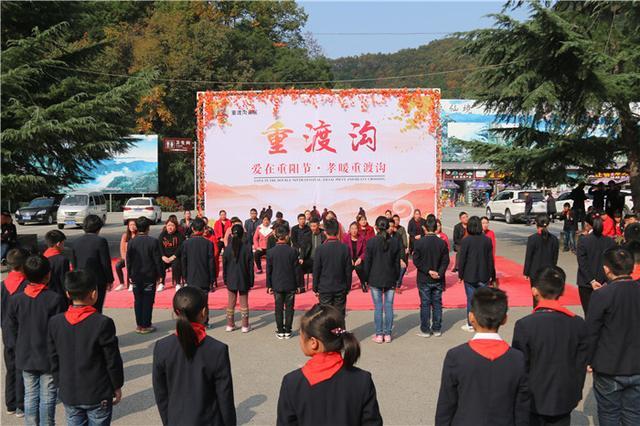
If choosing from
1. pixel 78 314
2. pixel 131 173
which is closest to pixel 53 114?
pixel 78 314

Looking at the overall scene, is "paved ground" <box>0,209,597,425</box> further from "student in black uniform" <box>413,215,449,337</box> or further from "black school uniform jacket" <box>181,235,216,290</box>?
"black school uniform jacket" <box>181,235,216,290</box>

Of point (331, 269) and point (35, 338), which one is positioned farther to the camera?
point (331, 269)

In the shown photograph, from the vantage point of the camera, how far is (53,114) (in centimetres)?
1784

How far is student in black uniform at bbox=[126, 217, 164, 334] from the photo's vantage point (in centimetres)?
857

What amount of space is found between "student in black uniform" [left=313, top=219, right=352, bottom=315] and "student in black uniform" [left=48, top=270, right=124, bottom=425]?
4216 mm

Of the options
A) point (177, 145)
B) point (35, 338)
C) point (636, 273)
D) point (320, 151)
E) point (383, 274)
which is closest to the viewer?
point (35, 338)

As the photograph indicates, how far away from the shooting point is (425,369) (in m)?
6.91

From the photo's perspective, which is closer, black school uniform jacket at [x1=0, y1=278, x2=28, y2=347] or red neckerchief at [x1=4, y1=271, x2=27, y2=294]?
black school uniform jacket at [x1=0, y1=278, x2=28, y2=347]

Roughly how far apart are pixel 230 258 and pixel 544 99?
12.5 m

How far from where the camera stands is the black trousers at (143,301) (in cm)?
869

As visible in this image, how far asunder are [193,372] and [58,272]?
3.82m

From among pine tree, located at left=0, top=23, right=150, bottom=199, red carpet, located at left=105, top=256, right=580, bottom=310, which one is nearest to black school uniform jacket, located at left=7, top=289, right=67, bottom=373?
red carpet, located at left=105, top=256, right=580, bottom=310

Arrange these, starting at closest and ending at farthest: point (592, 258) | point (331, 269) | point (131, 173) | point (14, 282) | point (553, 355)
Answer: point (553, 355), point (14, 282), point (592, 258), point (331, 269), point (131, 173)

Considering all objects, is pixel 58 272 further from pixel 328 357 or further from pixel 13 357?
pixel 328 357
